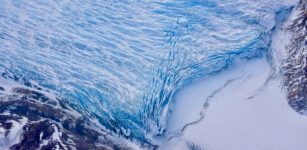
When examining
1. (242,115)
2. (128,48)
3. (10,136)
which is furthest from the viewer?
(128,48)

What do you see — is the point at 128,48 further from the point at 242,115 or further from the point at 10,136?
the point at 10,136

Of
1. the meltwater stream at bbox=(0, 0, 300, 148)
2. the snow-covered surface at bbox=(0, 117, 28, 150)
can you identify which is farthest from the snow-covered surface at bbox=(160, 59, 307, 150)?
the snow-covered surface at bbox=(0, 117, 28, 150)

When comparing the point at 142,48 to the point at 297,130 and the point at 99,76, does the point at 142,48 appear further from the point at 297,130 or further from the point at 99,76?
the point at 297,130

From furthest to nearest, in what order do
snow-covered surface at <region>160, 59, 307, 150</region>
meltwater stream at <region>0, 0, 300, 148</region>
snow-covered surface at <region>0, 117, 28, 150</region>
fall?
meltwater stream at <region>0, 0, 300, 148</region> < snow-covered surface at <region>160, 59, 307, 150</region> < snow-covered surface at <region>0, 117, 28, 150</region>

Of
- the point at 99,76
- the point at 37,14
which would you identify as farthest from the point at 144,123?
the point at 37,14

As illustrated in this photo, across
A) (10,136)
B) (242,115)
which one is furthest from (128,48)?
(10,136)

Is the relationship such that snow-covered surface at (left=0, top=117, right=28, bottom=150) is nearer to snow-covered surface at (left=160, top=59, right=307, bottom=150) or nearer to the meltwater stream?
the meltwater stream

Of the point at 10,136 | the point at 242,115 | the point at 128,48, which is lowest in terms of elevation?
the point at 10,136
